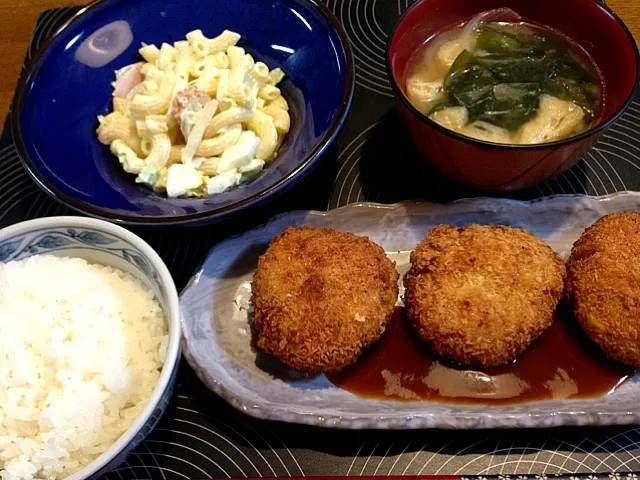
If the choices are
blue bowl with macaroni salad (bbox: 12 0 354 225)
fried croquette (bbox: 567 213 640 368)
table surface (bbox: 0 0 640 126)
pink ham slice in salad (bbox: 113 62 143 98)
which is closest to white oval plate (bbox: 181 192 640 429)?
fried croquette (bbox: 567 213 640 368)

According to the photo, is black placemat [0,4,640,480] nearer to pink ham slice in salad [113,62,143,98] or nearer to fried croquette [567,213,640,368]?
fried croquette [567,213,640,368]

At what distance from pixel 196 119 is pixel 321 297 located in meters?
0.80

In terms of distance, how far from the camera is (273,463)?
5.24 ft

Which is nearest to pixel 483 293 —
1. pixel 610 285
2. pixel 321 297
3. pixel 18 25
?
pixel 610 285

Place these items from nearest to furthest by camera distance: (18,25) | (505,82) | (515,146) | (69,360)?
1. (69,360)
2. (515,146)
3. (505,82)
4. (18,25)

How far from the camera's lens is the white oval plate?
61.3 inches

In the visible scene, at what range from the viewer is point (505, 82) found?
76.9 inches

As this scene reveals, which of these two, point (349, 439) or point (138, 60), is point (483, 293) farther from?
point (138, 60)

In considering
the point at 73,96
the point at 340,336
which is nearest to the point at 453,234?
the point at 340,336

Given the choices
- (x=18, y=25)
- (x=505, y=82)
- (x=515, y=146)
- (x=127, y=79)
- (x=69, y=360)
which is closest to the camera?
(x=69, y=360)

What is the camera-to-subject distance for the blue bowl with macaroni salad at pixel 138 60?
179 cm

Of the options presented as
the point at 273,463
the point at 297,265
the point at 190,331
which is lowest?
the point at 273,463

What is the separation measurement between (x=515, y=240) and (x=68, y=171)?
152 centimetres

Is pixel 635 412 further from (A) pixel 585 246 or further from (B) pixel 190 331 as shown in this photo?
(B) pixel 190 331
